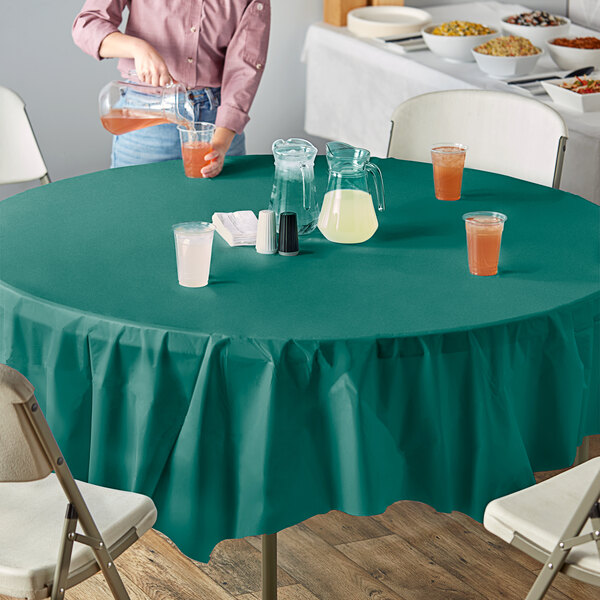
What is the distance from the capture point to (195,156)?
258 cm

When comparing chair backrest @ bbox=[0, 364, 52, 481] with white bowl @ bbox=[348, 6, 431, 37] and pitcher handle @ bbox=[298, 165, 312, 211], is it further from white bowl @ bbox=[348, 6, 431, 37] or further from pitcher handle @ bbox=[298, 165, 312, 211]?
white bowl @ bbox=[348, 6, 431, 37]

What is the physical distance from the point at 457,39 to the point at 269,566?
2912 mm

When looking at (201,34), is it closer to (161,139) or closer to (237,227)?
(161,139)

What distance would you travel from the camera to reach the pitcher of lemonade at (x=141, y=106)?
2.64m

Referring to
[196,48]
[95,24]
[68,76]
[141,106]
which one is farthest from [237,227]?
[68,76]

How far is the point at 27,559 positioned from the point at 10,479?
0.64 ft

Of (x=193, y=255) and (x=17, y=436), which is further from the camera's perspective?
(x=193, y=255)

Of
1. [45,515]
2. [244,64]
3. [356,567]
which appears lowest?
[356,567]

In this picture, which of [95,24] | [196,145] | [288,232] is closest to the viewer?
[288,232]

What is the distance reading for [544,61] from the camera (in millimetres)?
4516

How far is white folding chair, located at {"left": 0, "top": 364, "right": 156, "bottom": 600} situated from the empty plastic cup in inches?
17.2

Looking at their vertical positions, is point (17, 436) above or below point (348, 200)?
below

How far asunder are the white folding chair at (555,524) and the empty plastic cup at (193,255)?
2.33ft

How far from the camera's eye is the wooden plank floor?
7.68ft
